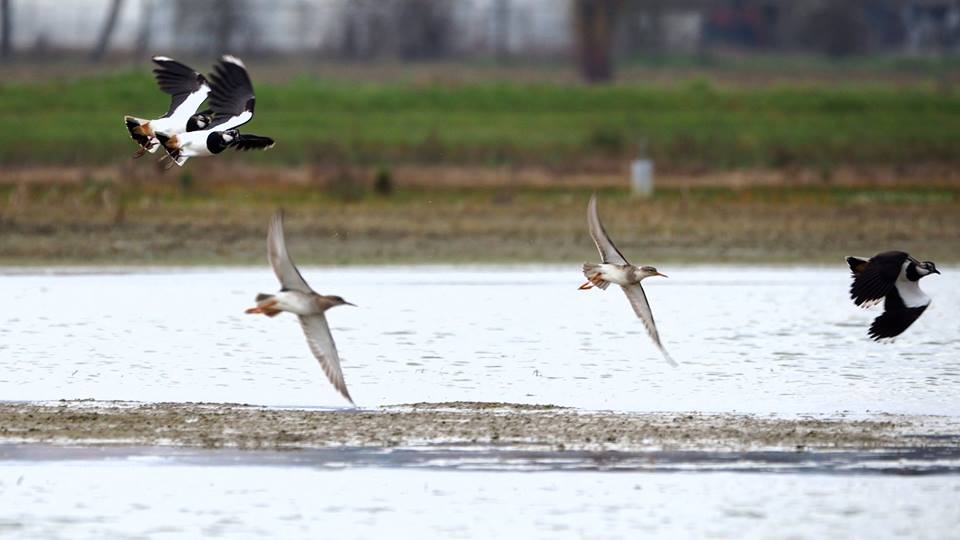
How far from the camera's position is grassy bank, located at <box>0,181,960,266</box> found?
84.2 ft

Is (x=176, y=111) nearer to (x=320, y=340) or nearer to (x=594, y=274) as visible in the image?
(x=320, y=340)


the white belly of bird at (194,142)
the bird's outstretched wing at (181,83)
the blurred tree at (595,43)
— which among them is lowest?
the white belly of bird at (194,142)

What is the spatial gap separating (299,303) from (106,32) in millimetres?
38563

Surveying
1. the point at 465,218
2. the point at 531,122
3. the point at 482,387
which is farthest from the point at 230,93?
the point at 531,122

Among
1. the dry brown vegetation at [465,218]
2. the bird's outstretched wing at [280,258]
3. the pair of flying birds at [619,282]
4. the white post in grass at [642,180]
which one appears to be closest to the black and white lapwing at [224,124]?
the pair of flying birds at [619,282]

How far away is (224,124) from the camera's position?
14.1 meters

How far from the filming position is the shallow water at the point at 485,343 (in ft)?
47.2

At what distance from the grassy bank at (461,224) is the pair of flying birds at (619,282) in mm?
10616

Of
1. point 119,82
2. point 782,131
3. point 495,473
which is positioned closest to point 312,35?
point 119,82

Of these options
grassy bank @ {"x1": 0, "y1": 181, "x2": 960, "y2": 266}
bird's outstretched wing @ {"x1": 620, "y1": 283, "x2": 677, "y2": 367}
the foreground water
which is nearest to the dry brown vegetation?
grassy bank @ {"x1": 0, "y1": 181, "x2": 960, "y2": 266}

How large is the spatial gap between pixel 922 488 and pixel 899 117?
30928 mm

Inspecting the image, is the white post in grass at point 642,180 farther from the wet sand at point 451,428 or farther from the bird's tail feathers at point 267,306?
the bird's tail feathers at point 267,306

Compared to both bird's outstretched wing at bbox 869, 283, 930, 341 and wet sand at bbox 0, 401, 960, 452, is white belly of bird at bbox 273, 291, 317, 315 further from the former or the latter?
bird's outstretched wing at bbox 869, 283, 930, 341

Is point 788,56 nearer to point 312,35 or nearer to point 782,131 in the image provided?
point 312,35
